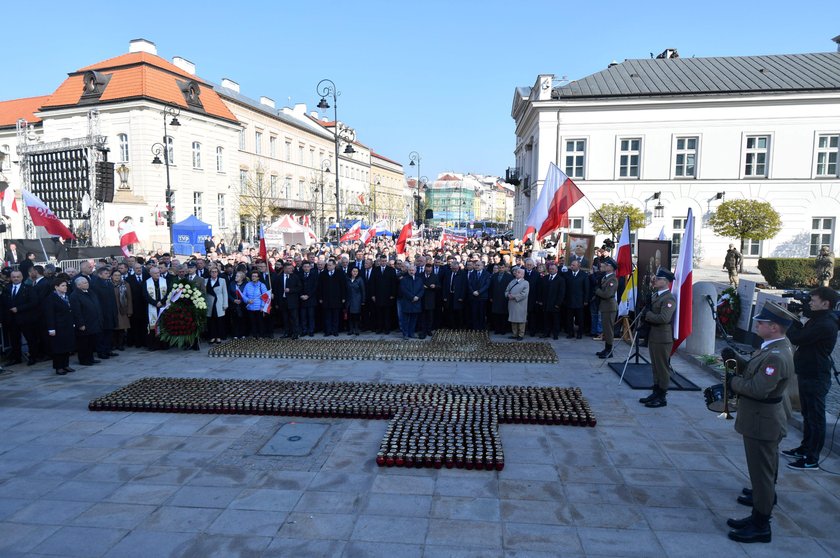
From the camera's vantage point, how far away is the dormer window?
1645 inches

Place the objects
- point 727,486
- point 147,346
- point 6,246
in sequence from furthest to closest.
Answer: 1. point 6,246
2. point 147,346
3. point 727,486

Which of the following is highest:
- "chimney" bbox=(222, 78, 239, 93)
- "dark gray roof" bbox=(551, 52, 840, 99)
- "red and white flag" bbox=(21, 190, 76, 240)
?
"chimney" bbox=(222, 78, 239, 93)

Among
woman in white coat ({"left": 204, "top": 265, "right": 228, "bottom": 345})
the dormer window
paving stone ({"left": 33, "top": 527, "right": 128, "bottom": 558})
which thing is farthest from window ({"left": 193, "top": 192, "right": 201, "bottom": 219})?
paving stone ({"left": 33, "top": 527, "right": 128, "bottom": 558})

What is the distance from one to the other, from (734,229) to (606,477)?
2810 centimetres

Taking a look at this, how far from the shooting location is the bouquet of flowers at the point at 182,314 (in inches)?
473

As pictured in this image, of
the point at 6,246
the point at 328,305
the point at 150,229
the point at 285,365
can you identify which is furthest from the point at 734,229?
the point at 150,229

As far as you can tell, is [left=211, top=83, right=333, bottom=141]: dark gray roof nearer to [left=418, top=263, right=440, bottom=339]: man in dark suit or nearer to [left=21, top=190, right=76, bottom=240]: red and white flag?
[left=21, top=190, right=76, bottom=240]: red and white flag

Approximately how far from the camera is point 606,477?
19.7 ft

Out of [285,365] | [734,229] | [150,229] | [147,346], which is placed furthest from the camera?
[150,229]

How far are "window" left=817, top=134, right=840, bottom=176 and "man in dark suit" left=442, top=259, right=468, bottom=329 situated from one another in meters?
29.3

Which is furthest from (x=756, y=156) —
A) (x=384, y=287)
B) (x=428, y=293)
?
(x=384, y=287)

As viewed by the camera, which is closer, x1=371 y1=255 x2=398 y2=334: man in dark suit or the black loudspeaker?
x1=371 y1=255 x2=398 y2=334: man in dark suit

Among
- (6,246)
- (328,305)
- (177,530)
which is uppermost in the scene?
(6,246)

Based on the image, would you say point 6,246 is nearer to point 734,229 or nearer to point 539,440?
point 539,440
